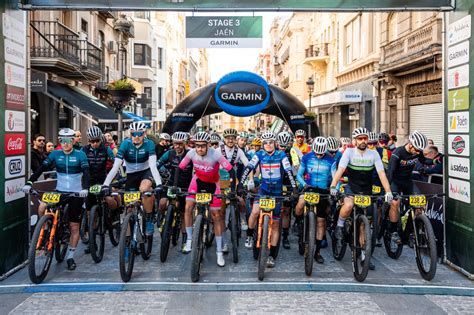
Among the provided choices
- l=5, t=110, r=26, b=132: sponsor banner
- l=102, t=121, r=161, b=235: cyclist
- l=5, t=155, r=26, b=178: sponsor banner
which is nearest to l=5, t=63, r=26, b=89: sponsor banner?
l=5, t=110, r=26, b=132: sponsor banner

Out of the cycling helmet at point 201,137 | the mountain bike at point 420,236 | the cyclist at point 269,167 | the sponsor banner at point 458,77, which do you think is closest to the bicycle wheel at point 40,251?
the cycling helmet at point 201,137

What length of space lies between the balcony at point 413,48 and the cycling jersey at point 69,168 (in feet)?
47.7

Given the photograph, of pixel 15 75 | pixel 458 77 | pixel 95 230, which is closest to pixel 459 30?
pixel 458 77

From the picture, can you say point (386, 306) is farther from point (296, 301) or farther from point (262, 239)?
point (262, 239)

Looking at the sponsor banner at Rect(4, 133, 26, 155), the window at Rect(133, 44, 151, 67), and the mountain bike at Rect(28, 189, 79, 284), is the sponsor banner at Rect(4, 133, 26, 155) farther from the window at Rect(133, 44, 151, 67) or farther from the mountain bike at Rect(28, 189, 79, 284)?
the window at Rect(133, 44, 151, 67)

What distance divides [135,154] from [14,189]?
1792mm

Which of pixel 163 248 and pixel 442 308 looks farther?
pixel 163 248

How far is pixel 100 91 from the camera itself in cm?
2525

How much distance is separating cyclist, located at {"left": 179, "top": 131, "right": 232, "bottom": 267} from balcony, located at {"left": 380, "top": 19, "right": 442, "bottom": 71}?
1317 cm

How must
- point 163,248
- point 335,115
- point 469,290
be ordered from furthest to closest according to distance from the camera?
1. point 335,115
2. point 163,248
3. point 469,290

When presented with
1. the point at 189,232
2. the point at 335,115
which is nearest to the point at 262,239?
the point at 189,232

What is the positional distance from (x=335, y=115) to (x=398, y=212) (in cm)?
2980

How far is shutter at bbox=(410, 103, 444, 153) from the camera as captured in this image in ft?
62.5

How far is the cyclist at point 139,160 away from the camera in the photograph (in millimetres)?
7656
